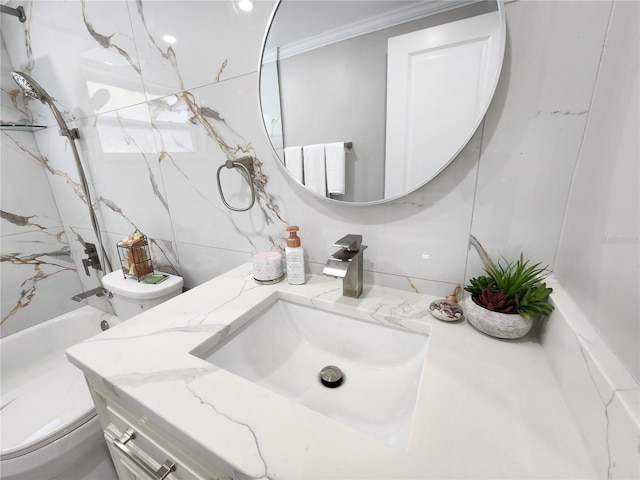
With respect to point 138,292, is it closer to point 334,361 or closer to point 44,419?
point 44,419

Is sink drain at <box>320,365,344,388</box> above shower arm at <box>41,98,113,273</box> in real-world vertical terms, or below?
below

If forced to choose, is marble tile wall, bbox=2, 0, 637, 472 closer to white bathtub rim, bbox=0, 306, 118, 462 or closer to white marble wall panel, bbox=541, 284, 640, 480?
white marble wall panel, bbox=541, 284, 640, 480

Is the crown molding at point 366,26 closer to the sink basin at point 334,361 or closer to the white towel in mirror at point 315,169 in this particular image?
the white towel in mirror at point 315,169

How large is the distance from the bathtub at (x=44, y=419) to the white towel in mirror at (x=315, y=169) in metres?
1.18

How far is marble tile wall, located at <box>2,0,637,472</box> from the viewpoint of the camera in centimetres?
Answer: 50

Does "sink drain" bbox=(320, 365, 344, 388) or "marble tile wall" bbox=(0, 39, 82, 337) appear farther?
"marble tile wall" bbox=(0, 39, 82, 337)

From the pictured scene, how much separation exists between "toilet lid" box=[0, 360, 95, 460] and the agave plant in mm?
1385

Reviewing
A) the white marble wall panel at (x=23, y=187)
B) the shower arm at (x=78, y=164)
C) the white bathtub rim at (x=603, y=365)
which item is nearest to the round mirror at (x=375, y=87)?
the white bathtub rim at (x=603, y=365)

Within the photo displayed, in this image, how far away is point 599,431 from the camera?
317mm

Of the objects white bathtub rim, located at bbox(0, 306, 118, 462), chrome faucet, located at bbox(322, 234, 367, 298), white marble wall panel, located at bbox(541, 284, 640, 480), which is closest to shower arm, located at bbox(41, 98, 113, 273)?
white bathtub rim, located at bbox(0, 306, 118, 462)

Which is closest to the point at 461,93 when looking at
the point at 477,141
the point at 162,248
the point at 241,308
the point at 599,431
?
the point at 477,141

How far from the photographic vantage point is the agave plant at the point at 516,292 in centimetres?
50

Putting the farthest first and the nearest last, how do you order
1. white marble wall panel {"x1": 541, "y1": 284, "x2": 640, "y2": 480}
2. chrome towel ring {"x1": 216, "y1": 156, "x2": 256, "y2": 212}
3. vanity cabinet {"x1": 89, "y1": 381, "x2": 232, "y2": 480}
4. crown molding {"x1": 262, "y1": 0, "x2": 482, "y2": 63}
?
chrome towel ring {"x1": 216, "y1": 156, "x2": 256, "y2": 212} → crown molding {"x1": 262, "y1": 0, "x2": 482, "y2": 63} → vanity cabinet {"x1": 89, "y1": 381, "x2": 232, "y2": 480} → white marble wall panel {"x1": 541, "y1": 284, "x2": 640, "y2": 480}

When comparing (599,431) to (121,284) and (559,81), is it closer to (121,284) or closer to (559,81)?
(559,81)
